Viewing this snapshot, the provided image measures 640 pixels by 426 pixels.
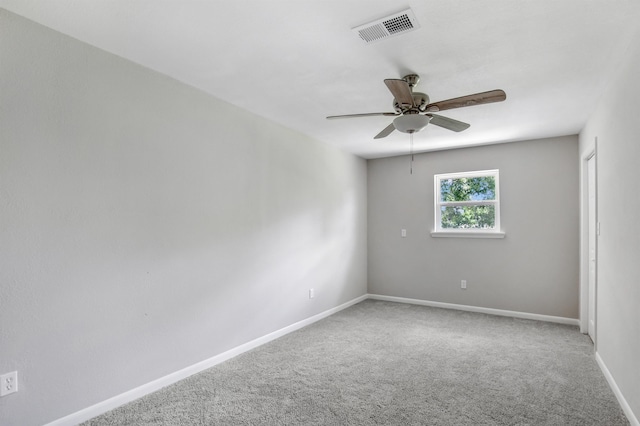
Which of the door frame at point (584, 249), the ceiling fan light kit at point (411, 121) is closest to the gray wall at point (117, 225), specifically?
the ceiling fan light kit at point (411, 121)

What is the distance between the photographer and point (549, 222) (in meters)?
4.52

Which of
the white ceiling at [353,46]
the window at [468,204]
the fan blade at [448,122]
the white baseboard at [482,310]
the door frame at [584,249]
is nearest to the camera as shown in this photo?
the white ceiling at [353,46]

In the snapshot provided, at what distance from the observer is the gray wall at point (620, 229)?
2123mm

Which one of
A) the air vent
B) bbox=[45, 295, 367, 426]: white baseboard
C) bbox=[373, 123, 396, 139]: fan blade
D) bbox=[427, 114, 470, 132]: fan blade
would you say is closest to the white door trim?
bbox=[427, 114, 470, 132]: fan blade

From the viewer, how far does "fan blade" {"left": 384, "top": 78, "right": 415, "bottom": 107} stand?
2236 mm

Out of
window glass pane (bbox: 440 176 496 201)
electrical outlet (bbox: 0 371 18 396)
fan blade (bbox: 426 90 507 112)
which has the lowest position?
electrical outlet (bbox: 0 371 18 396)

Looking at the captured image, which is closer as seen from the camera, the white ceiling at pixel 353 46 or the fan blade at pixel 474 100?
the white ceiling at pixel 353 46

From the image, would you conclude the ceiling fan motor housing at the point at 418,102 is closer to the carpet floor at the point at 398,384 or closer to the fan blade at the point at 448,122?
the fan blade at the point at 448,122

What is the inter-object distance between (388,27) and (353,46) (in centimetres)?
29

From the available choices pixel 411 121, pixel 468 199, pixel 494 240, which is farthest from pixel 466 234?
pixel 411 121

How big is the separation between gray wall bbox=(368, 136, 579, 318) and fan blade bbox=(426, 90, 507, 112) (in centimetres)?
259

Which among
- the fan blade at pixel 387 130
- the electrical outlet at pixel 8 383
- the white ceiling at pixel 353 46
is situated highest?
the white ceiling at pixel 353 46

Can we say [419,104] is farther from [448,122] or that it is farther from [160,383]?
[160,383]

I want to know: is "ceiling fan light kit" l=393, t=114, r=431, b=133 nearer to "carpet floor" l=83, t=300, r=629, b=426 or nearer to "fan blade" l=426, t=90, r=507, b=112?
"fan blade" l=426, t=90, r=507, b=112
